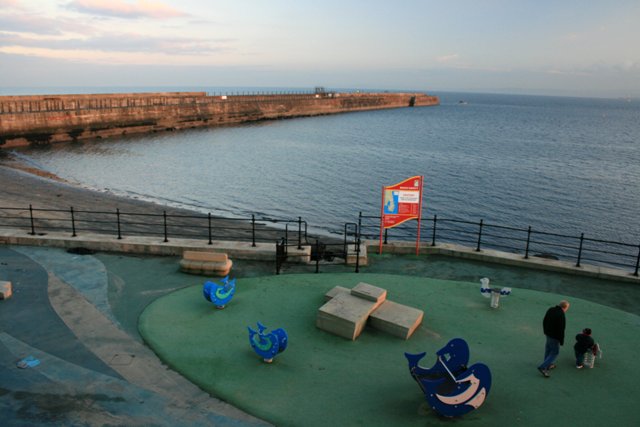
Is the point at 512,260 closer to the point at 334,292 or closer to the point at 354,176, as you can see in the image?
the point at 334,292

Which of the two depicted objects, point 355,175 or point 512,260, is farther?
point 355,175

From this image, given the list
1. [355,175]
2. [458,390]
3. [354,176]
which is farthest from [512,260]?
[355,175]

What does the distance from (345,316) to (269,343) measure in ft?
6.10

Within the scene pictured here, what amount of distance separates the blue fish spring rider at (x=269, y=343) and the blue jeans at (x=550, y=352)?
4711 millimetres

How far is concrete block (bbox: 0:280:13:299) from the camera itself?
11195mm

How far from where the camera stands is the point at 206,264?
1323 centimetres

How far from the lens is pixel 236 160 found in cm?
5847

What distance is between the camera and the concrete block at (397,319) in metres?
9.91

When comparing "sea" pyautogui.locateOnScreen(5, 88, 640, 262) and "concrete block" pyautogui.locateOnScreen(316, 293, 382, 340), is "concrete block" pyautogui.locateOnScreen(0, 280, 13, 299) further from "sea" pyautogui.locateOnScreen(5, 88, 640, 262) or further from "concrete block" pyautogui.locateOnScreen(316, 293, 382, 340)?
"sea" pyautogui.locateOnScreen(5, 88, 640, 262)

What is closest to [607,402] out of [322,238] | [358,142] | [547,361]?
[547,361]

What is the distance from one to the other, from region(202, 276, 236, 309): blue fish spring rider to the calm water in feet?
67.4

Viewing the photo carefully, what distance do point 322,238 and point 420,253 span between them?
430 inches

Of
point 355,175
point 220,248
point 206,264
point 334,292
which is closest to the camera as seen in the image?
point 334,292

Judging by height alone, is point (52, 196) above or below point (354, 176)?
above
